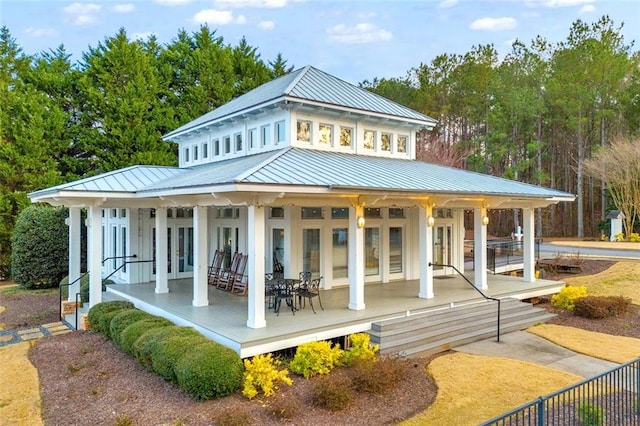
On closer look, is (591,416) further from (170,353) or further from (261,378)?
(170,353)

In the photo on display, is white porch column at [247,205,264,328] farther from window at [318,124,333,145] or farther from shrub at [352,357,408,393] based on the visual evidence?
window at [318,124,333,145]

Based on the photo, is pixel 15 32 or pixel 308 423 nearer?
pixel 308 423

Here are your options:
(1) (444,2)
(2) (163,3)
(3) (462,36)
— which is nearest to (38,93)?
(2) (163,3)

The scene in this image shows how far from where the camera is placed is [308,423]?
6.02 meters

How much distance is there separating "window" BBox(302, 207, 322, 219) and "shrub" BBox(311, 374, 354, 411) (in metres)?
6.13

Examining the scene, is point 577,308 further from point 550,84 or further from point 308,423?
point 550,84

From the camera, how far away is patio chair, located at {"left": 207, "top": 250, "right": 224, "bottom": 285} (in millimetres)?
13328

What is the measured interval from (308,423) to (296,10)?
16.6m

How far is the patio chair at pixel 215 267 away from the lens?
43.7 feet

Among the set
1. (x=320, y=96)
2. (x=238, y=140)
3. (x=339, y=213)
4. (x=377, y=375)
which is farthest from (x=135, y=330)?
(x=320, y=96)

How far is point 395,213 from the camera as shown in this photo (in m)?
14.1

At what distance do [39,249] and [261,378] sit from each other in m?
16.1

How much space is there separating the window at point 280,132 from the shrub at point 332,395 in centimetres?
751

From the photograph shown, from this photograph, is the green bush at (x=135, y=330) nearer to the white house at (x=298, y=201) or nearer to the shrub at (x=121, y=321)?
the shrub at (x=121, y=321)
